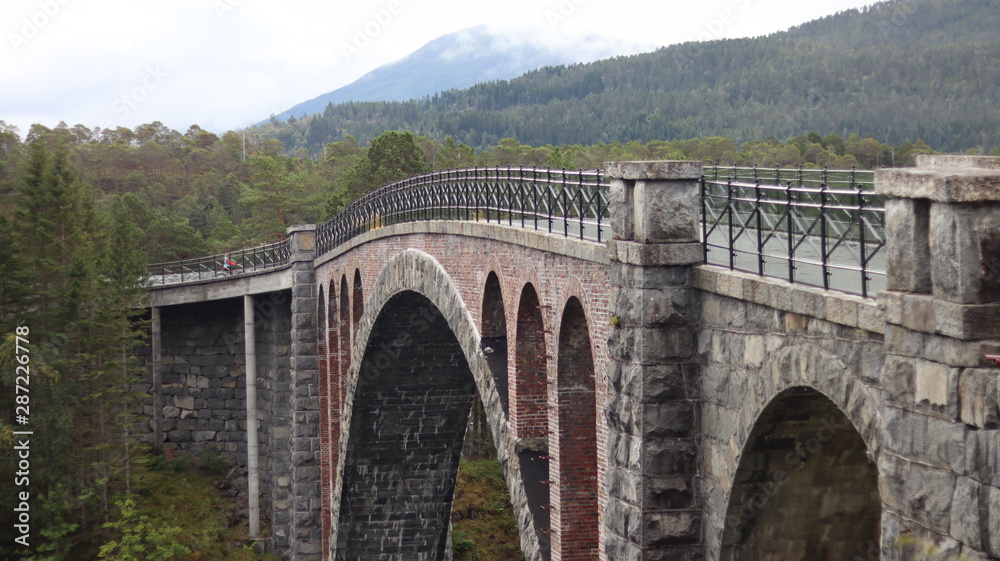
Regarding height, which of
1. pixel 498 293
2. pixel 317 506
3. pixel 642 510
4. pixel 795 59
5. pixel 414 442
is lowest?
pixel 317 506

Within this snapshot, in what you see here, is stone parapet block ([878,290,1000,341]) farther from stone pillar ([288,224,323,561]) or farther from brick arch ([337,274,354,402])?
stone pillar ([288,224,323,561])

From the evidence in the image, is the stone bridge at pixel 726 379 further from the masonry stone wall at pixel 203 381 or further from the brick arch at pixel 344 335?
the masonry stone wall at pixel 203 381

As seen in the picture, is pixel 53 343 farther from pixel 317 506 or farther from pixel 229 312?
pixel 317 506

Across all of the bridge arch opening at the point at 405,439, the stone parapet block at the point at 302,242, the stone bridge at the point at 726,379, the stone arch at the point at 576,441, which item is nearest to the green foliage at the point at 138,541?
the bridge arch opening at the point at 405,439

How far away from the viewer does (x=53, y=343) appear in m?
35.3

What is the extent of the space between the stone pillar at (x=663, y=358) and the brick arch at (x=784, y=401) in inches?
14.5

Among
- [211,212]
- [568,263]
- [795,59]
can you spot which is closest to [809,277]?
[568,263]

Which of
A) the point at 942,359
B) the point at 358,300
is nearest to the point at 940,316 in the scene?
the point at 942,359

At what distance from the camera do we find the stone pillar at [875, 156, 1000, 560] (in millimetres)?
6051

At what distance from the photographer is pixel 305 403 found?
1384 inches

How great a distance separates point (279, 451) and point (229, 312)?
6312 millimetres

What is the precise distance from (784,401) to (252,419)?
3220cm

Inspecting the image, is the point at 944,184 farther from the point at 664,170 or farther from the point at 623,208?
the point at 623,208

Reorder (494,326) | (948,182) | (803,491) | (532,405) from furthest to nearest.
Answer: (494,326) → (532,405) → (803,491) → (948,182)
